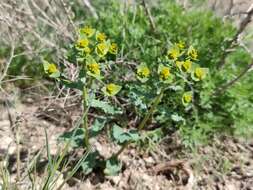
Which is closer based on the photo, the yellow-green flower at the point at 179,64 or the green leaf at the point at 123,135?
the yellow-green flower at the point at 179,64

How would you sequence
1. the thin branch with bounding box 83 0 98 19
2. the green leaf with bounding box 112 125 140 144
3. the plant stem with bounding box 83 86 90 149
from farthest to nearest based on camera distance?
the thin branch with bounding box 83 0 98 19 → the green leaf with bounding box 112 125 140 144 → the plant stem with bounding box 83 86 90 149

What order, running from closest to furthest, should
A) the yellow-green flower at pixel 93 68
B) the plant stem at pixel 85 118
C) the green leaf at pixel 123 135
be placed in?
1. the yellow-green flower at pixel 93 68
2. the plant stem at pixel 85 118
3. the green leaf at pixel 123 135

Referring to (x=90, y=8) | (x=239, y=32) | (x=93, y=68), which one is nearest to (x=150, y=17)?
(x=239, y=32)

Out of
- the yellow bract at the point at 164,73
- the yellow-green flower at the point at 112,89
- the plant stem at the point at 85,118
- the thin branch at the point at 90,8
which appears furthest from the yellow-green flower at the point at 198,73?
the thin branch at the point at 90,8

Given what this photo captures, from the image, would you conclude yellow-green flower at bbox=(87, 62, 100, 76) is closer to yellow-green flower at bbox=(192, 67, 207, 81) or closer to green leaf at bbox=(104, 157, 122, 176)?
yellow-green flower at bbox=(192, 67, 207, 81)

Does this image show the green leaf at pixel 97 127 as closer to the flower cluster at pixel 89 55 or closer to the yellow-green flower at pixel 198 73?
the flower cluster at pixel 89 55

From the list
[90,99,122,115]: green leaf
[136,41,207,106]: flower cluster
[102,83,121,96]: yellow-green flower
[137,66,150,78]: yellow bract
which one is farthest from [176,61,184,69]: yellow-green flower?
[90,99,122,115]: green leaf

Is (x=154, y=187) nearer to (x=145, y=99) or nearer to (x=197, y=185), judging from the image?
(x=197, y=185)

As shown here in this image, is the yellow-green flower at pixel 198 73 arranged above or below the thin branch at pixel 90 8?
below

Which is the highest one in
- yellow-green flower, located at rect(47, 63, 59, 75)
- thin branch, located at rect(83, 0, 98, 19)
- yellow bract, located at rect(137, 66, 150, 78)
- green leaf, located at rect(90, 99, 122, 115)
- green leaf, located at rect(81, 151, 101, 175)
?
thin branch, located at rect(83, 0, 98, 19)
